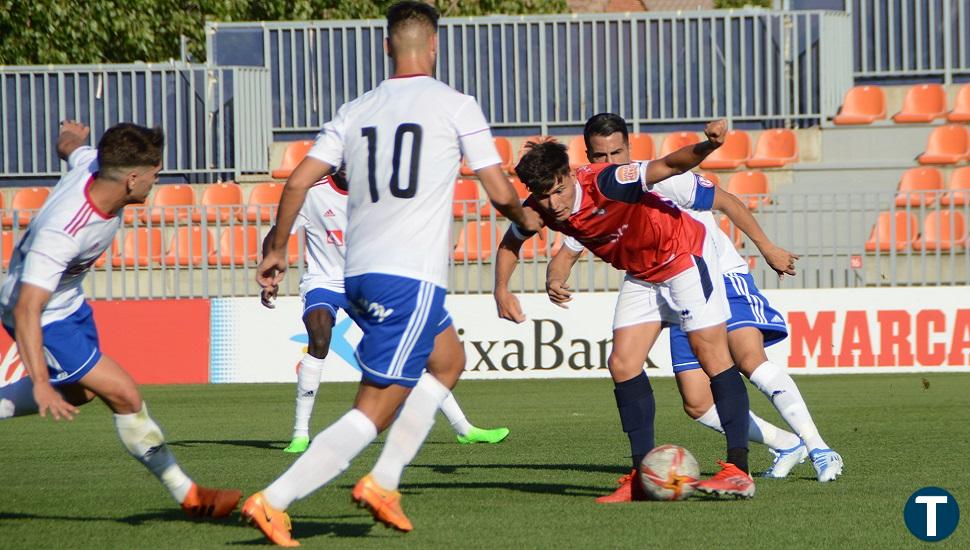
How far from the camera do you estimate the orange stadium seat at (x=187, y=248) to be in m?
17.4

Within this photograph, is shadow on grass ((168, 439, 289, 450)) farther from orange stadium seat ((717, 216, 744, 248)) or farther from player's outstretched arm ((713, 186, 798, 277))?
orange stadium seat ((717, 216, 744, 248))

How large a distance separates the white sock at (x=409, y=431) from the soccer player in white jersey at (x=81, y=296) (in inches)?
38.3

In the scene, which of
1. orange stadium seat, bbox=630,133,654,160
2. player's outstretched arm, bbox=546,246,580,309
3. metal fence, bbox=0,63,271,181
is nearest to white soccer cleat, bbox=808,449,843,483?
player's outstretched arm, bbox=546,246,580,309

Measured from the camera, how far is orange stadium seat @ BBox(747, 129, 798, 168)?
20.7 metres

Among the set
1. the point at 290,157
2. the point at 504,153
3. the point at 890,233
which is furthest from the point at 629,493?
the point at 290,157

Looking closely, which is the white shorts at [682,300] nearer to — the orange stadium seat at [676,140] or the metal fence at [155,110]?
the orange stadium seat at [676,140]

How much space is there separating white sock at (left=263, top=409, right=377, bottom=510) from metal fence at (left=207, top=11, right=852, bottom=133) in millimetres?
17029

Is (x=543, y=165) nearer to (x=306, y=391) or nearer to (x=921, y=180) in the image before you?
(x=306, y=391)

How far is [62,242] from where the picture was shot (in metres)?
5.75

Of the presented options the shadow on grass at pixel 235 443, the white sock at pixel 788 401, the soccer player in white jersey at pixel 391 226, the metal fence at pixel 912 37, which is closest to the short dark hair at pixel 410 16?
the soccer player in white jersey at pixel 391 226

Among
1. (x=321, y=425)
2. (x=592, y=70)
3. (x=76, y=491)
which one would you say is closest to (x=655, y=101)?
(x=592, y=70)

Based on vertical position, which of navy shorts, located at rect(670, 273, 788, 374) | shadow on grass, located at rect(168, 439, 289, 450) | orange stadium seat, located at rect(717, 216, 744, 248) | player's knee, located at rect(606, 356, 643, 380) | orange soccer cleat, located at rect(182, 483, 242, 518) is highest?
orange stadium seat, located at rect(717, 216, 744, 248)

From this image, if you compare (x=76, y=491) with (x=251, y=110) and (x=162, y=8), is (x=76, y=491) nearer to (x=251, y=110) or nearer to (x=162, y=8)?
(x=251, y=110)

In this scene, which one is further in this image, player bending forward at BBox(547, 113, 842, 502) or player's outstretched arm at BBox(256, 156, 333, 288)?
player bending forward at BBox(547, 113, 842, 502)
